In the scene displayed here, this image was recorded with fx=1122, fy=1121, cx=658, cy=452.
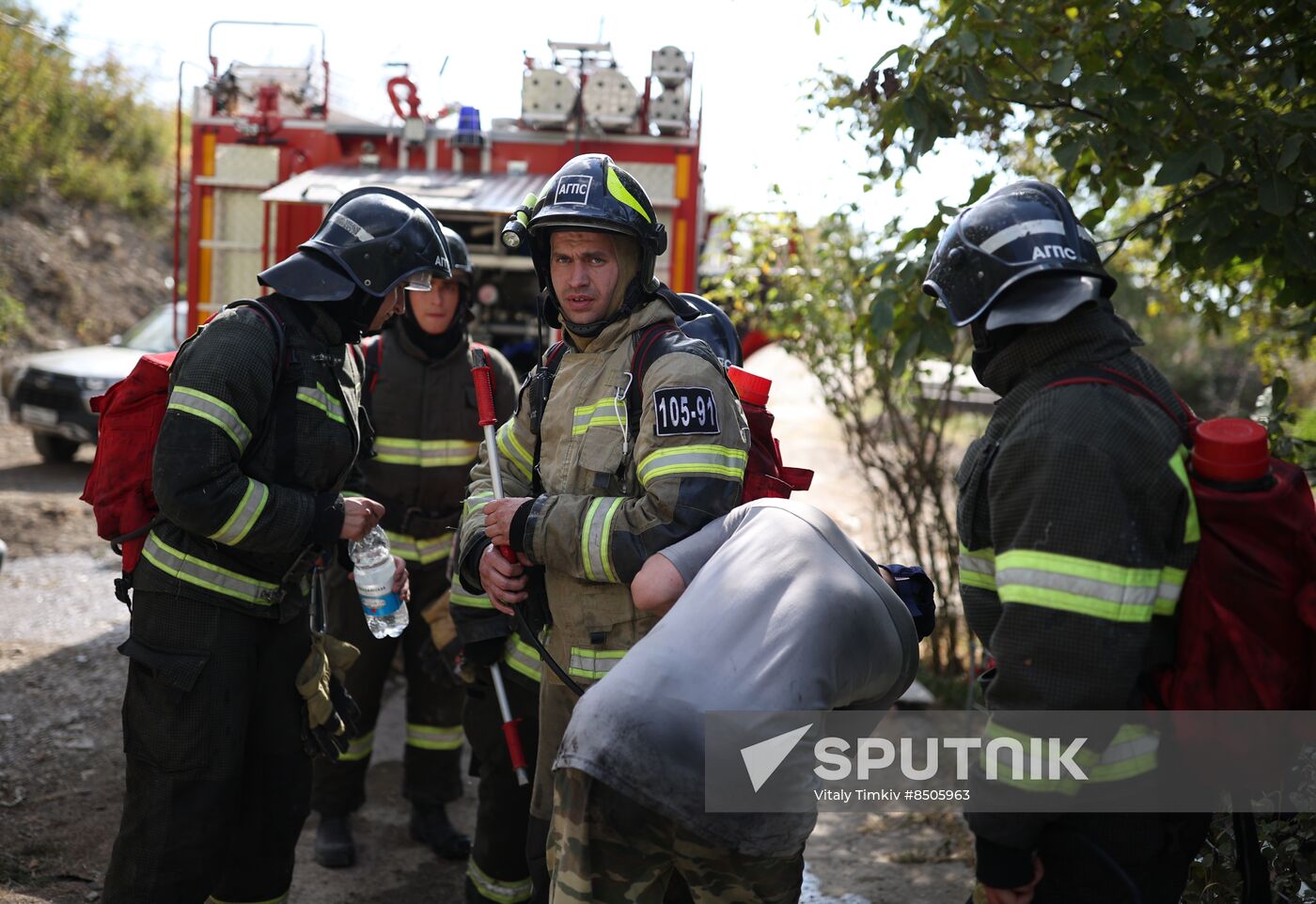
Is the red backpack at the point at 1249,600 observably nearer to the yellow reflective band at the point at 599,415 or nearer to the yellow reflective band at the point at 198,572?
the yellow reflective band at the point at 599,415

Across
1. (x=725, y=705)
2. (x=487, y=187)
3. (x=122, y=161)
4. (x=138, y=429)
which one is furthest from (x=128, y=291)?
(x=725, y=705)

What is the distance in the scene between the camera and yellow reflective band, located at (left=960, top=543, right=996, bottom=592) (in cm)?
225

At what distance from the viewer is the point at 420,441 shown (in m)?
4.52

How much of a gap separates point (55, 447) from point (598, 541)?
10.0 m

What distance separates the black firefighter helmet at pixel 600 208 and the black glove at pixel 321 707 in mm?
1270

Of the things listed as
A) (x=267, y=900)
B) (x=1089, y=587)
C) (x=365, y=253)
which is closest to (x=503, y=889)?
(x=267, y=900)

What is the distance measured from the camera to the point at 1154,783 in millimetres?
2117

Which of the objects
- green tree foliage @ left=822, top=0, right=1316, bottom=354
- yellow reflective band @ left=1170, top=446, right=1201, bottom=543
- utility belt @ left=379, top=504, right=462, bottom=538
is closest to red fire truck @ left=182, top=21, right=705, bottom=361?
utility belt @ left=379, top=504, right=462, bottom=538

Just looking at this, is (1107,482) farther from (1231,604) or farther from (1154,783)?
(1154,783)

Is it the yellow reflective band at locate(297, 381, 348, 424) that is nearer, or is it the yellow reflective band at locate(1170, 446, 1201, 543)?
the yellow reflective band at locate(1170, 446, 1201, 543)

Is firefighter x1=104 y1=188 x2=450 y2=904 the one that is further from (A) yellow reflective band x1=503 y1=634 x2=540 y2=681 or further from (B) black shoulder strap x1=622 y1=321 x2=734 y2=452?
(B) black shoulder strap x1=622 y1=321 x2=734 y2=452

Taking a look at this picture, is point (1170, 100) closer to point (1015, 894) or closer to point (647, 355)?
point (647, 355)

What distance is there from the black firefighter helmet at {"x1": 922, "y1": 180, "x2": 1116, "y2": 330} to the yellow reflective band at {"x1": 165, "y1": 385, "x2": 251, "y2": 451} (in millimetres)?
1790

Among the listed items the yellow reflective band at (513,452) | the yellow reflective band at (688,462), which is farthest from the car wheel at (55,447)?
the yellow reflective band at (688,462)
